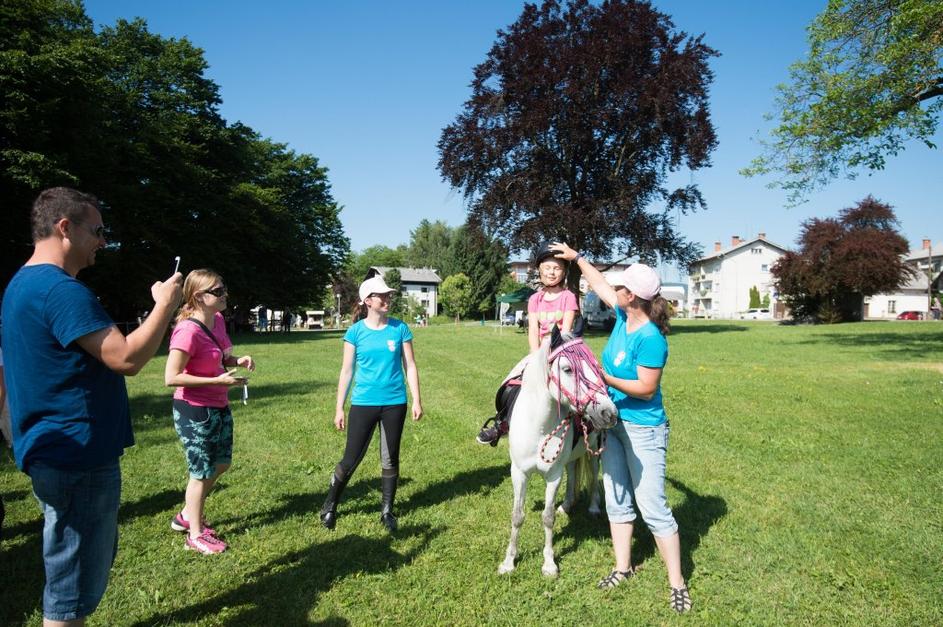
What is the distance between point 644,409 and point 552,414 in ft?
2.21

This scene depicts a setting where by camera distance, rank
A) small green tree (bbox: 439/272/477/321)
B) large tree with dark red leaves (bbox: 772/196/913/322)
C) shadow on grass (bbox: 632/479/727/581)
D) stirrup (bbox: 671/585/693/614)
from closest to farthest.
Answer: stirrup (bbox: 671/585/693/614) → shadow on grass (bbox: 632/479/727/581) → large tree with dark red leaves (bbox: 772/196/913/322) → small green tree (bbox: 439/272/477/321)

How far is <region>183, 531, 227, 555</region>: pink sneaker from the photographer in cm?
473

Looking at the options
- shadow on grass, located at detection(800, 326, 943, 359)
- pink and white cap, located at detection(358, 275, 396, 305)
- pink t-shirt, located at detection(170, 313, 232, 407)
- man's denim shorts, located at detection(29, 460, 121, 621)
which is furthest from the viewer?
shadow on grass, located at detection(800, 326, 943, 359)

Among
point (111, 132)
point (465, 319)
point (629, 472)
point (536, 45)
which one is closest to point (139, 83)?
point (111, 132)

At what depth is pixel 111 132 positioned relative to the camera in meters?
25.9

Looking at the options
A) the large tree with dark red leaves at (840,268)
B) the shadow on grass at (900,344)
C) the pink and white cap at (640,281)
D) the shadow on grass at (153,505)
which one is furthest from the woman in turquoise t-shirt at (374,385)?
the large tree with dark red leaves at (840,268)

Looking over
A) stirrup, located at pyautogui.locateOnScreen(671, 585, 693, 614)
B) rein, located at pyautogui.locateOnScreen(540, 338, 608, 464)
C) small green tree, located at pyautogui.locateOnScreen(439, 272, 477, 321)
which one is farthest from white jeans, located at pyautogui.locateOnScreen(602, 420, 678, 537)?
small green tree, located at pyautogui.locateOnScreen(439, 272, 477, 321)

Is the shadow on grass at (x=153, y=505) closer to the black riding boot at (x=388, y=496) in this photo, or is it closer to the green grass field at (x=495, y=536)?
the green grass field at (x=495, y=536)

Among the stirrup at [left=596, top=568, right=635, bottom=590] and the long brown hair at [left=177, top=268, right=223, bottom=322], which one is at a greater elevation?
the long brown hair at [left=177, top=268, right=223, bottom=322]

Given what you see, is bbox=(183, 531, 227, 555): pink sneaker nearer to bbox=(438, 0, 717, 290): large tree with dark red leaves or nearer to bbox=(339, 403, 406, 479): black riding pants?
bbox=(339, 403, 406, 479): black riding pants

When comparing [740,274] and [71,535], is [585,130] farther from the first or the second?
[740,274]

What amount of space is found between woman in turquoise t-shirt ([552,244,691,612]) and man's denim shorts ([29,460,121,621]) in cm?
307

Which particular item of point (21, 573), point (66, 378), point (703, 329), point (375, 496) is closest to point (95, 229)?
point (66, 378)

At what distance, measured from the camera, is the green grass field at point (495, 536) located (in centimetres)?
395
